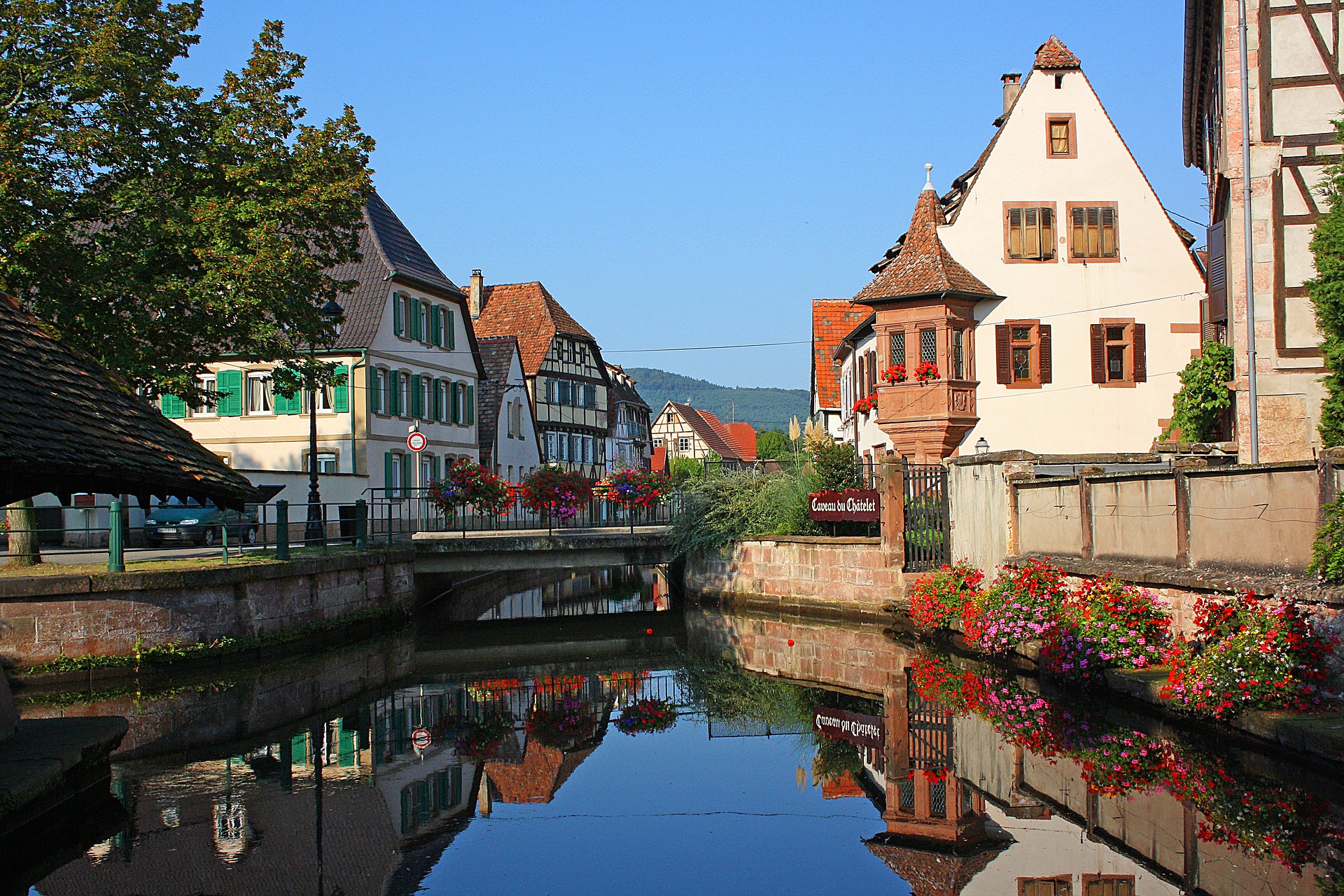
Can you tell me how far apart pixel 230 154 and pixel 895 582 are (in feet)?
47.8

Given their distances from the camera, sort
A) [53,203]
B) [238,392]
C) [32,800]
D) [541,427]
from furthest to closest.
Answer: [541,427] < [238,392] < [53,203] < [32,800]

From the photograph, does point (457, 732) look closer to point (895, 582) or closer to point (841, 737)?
point (841, 737)

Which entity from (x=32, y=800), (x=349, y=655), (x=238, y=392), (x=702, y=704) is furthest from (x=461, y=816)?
(x=238, y=392)

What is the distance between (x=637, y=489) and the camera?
94.6ft

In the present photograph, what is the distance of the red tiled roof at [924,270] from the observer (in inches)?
1064

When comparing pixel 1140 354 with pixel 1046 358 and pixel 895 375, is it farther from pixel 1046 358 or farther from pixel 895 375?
pixel 895 375

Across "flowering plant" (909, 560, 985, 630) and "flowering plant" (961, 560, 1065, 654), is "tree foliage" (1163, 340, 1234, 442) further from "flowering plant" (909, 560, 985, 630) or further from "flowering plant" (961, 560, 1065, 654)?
"flowering plant" (961, 560, 1065, 654)

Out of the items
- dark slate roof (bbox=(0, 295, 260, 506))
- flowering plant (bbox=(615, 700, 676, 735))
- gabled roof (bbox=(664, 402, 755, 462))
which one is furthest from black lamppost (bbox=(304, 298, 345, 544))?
gabled roof (bbox=(664, 402, 755, 462))

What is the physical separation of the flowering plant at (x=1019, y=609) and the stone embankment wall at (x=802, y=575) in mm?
6061

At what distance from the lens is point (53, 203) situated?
1927cm

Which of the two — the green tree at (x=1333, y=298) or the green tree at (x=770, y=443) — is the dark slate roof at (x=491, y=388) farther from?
the green tree at (x=770, y=443)

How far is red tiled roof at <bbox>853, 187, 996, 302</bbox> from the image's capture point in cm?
2703

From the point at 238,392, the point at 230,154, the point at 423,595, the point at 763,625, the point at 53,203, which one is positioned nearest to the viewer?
the point at 53,203

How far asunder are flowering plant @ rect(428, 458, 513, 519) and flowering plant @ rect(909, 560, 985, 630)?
1079cm
